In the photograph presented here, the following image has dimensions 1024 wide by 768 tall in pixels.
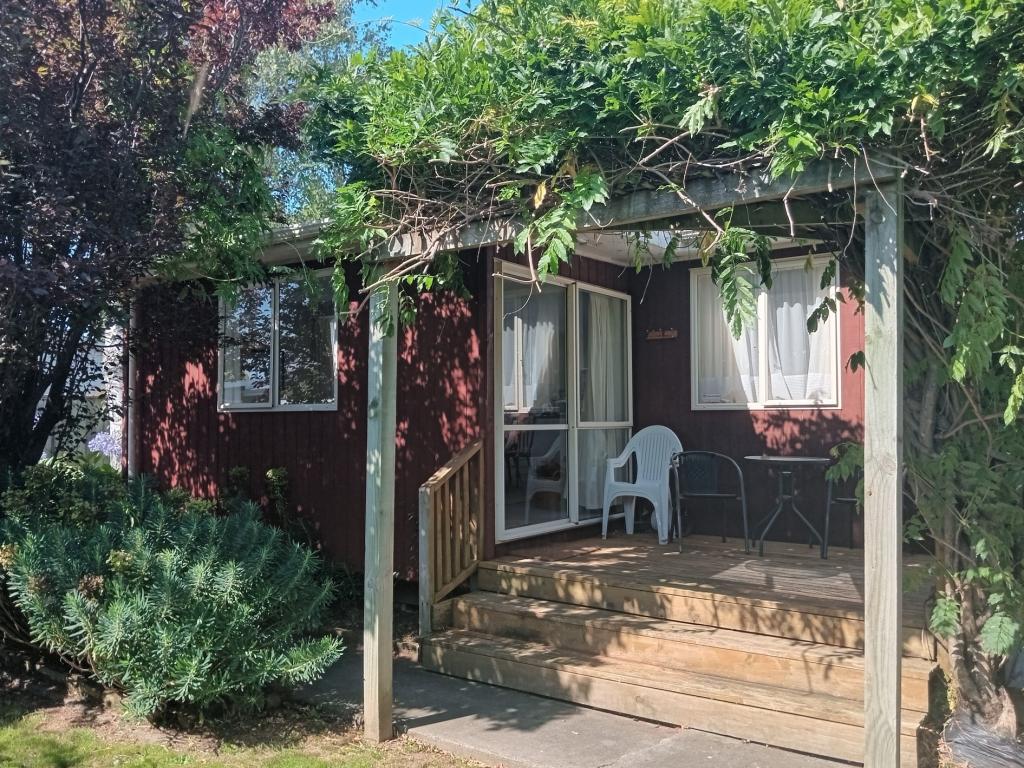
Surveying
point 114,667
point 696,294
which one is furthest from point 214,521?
point 696,294

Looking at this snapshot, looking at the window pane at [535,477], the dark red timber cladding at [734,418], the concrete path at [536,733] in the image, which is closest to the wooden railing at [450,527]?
Result: the window pane at [535,477]

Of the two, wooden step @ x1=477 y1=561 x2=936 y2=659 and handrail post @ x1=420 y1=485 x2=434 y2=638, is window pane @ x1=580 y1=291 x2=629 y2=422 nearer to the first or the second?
wooden step @ x1=477 y1=561 x2=936 y2=659

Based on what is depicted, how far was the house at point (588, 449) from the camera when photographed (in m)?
3.99

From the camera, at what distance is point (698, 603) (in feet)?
16.4

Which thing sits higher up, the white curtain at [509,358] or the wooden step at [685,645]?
the white curtain at [509,358]

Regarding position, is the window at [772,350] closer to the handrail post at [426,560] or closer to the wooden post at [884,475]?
the handrail post at [426,560]

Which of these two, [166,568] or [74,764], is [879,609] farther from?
[74,764]

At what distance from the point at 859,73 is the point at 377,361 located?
2.59 metres

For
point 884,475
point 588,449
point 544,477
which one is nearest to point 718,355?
point 588,449

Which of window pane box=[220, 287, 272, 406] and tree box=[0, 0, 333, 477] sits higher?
tree box=[0, 0, 333, 477]

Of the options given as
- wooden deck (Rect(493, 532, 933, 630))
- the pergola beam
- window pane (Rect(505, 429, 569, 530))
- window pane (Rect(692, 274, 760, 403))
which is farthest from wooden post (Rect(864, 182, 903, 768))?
window pane (Rect(692, 274, 760, 403))

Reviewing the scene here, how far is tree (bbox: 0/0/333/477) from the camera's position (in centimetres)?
494

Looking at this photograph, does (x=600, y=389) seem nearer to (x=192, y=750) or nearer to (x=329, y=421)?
(x=329, y=421)

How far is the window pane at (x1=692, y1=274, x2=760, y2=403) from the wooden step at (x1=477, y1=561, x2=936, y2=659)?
2313 mm
